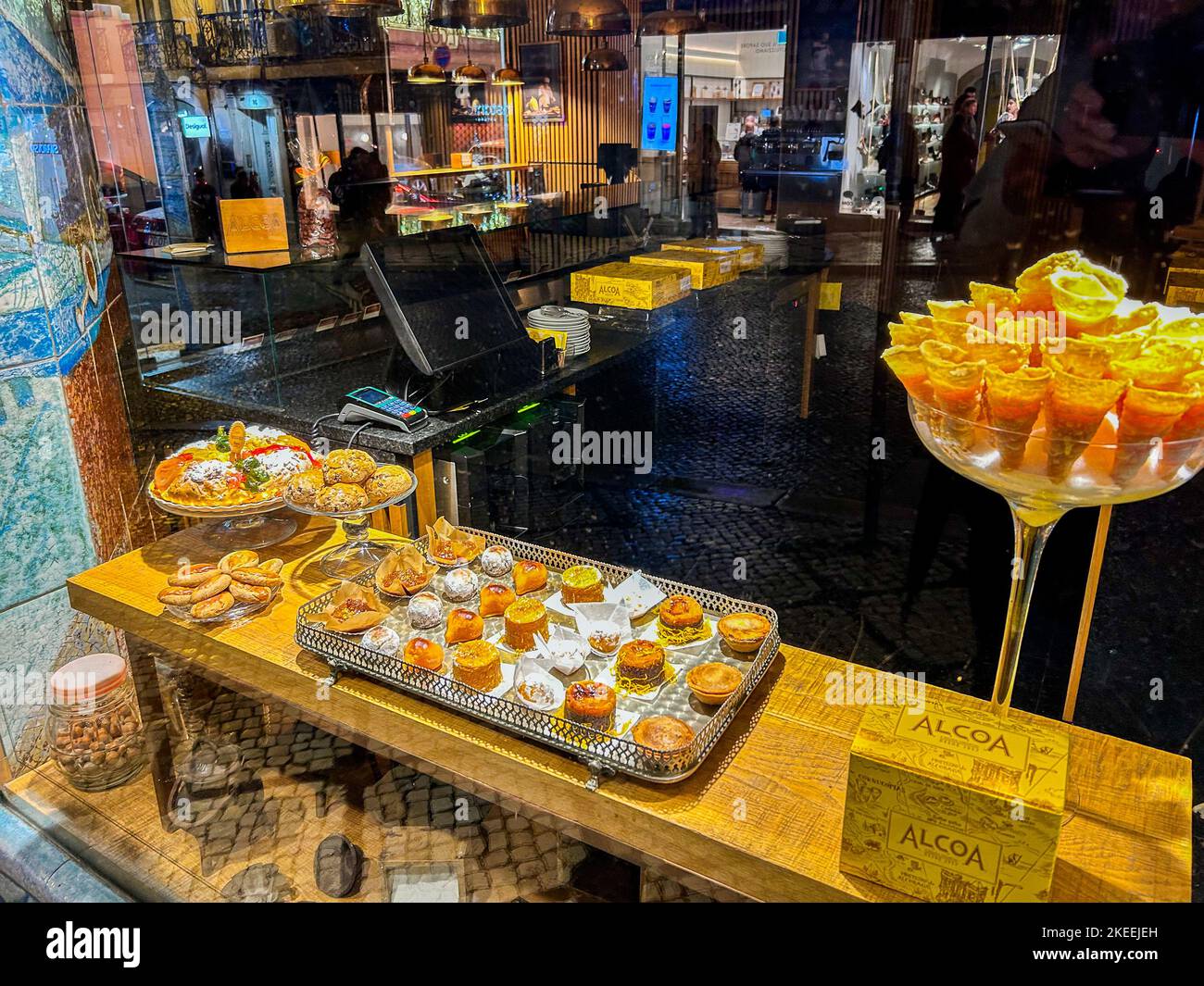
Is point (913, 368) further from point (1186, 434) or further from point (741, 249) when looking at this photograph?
point (741, 249)

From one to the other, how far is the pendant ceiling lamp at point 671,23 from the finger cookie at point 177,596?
3109 millimetres

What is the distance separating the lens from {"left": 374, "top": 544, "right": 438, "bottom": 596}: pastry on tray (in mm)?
1676

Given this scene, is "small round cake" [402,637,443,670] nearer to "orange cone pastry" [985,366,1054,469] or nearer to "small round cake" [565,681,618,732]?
"small round cake" [565,681,618,732]

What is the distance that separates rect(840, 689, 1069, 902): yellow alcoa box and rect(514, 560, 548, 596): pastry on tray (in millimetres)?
775

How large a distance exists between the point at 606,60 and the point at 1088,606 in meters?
3.99

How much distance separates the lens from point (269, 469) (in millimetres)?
1967

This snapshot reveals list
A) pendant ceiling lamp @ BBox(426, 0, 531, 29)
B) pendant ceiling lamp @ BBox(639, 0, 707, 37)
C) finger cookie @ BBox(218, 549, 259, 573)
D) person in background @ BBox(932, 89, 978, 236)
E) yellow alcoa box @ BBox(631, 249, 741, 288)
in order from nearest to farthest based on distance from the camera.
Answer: finger cookie @ BBox(218, 549, 259, 573) < person in background @ BBox(932, 89, 978, 236) < pendant ceiling lamp @ BBox(639, 0, 707, 37) < yellow alcoa box @ BBox(631, 249, 741, 288) < pendant ceiling lamp @ BBox(426, 0, 531, 29)

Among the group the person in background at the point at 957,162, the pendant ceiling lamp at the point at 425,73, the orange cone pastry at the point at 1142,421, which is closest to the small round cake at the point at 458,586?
the orange cone pastry at the point at 1142,421

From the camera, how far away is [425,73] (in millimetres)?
7551

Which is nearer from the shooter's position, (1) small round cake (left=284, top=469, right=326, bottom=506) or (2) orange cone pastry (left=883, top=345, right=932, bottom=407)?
(2) orange cone pastry (left=883, top=345, right=932, bottom=407)

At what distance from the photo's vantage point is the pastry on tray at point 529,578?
5.52 ft

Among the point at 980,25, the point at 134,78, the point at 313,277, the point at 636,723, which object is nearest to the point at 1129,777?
the point at 636,723

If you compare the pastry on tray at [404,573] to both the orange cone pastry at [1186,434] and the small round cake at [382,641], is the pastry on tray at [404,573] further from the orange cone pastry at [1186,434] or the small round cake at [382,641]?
the orange cone pastry at [1186,434]

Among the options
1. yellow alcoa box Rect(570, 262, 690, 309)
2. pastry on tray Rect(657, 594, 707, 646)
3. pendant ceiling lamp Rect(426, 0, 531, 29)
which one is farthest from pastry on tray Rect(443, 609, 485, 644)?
pendant ceiling lamp Rect(426, 0, 531, 29)
